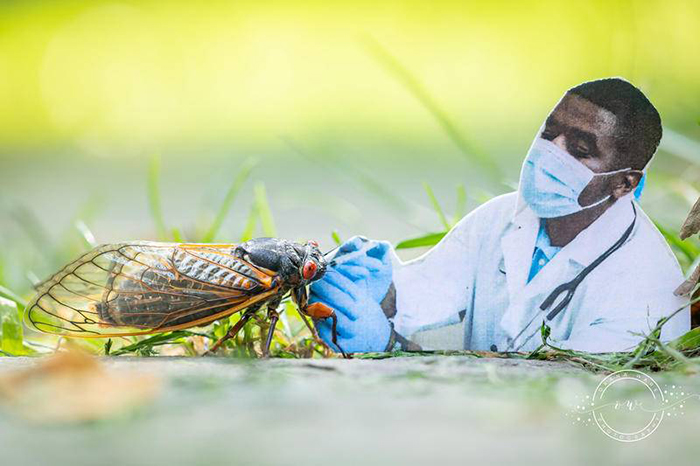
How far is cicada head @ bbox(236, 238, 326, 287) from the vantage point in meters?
1.71

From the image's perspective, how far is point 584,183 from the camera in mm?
1761

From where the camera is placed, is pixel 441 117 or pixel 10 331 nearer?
pixel 10 331

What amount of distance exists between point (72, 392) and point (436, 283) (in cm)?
96

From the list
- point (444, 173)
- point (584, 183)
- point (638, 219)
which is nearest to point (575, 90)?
point (584, 183)

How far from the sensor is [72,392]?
1059 mm

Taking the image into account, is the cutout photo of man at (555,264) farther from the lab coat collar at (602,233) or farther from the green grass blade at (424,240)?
the green grass blade at (424,240)

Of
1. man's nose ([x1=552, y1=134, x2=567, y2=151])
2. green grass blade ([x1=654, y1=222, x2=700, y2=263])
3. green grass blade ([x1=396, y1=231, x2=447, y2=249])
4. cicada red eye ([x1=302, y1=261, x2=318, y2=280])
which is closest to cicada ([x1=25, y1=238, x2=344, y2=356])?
cicada red eye ([x1=302, y1=261, x2=318, y2=280])

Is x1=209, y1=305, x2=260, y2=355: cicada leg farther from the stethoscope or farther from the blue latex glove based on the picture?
the stethoscope

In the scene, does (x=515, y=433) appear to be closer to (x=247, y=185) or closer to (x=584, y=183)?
(x=584, y=183)

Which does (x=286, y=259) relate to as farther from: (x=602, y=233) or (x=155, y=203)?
(x=155, y=203)

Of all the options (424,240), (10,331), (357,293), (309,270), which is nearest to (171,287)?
(309,270)

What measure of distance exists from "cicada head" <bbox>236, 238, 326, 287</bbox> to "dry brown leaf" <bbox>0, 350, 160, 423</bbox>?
56cm

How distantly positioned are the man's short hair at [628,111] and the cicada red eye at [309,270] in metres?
0.71

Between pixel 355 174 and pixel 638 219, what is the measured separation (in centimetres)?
107
